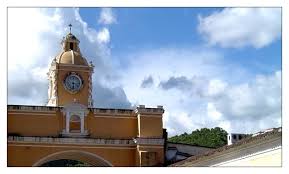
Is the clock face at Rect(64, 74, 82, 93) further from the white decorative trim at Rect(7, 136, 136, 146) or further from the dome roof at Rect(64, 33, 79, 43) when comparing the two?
the white decorative trim at Rect(7, 136, 136, 146)

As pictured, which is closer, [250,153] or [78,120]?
[250,153]

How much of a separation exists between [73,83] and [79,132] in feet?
7.94

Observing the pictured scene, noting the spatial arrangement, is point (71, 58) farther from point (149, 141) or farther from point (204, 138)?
point (204, 138)

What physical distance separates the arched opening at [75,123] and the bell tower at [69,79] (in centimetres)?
90

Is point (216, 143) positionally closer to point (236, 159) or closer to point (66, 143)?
point (66, 143)

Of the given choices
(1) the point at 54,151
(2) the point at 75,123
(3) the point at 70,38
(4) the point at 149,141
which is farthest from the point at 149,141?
(3) the point at 70,38

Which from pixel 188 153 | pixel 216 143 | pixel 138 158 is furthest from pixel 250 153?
pixel 216 143

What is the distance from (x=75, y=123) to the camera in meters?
23.6

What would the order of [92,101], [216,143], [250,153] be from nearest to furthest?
[250,153] → [92,101] → [216,143]

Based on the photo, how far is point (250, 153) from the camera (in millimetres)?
12828

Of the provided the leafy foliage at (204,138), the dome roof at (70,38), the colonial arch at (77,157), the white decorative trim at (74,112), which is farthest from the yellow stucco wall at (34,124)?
the leafy foliage at (204,138)

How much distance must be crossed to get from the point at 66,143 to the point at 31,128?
138 centimetres

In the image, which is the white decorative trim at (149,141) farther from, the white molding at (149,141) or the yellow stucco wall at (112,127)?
the yellow stucco wall at (112,127)

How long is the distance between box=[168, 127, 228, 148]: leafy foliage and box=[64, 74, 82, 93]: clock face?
1553 centimetres
